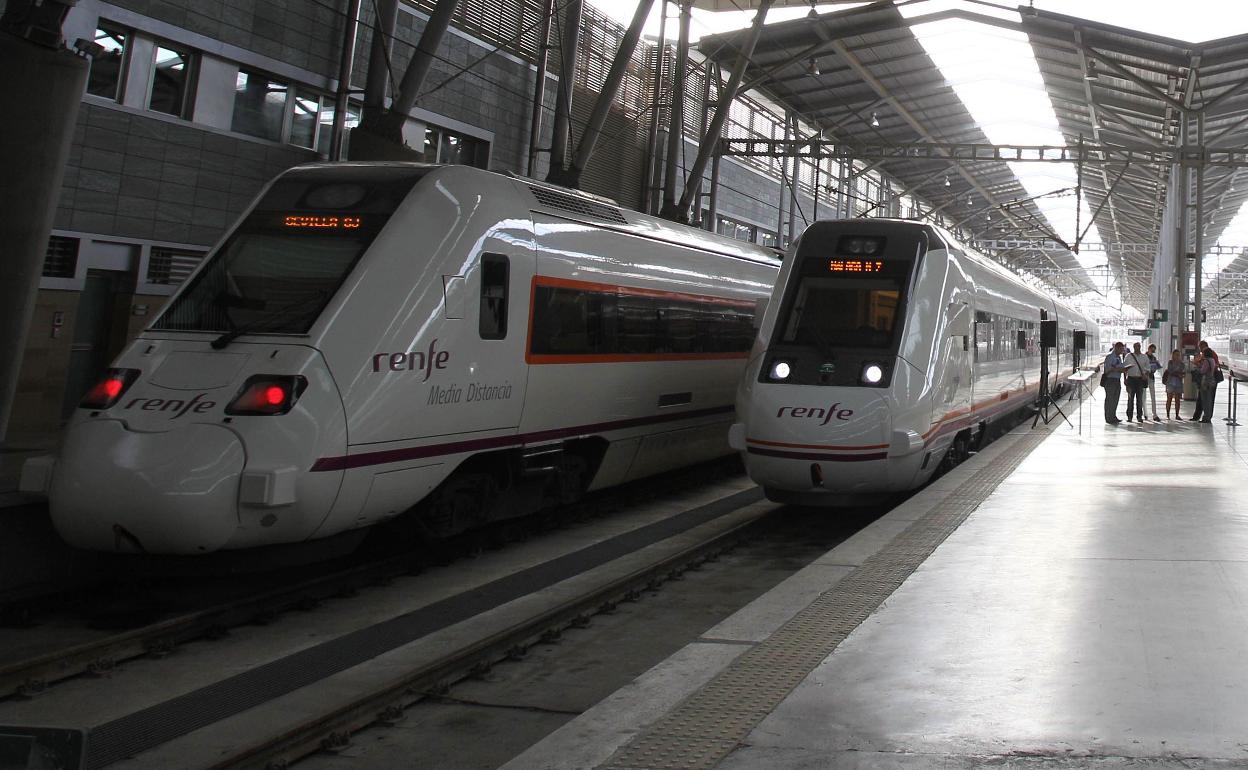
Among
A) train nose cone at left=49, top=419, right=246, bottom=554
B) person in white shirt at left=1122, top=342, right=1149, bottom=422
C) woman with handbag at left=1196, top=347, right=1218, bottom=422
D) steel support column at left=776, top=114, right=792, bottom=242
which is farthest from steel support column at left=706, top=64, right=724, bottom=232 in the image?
train nose cone at left=49, top=419, right=246, bottom=554

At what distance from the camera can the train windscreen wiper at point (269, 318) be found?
6883 millimetres

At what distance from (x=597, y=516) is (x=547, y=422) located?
2184 mm

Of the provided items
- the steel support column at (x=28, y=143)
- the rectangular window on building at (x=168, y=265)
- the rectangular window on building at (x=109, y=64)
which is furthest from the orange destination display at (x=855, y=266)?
the rectangular window on building at (x=109, y=64)

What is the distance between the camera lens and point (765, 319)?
33.7ft

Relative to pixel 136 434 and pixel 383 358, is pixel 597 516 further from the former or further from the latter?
pixel 136 434

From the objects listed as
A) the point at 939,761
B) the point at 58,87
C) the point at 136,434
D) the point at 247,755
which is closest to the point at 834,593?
the point at 939,761

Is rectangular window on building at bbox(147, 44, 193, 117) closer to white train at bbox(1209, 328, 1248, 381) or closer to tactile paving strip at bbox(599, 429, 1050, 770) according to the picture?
A: tactile paving strip at bbox(599, 429, 1050, 770)

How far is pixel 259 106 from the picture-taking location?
14.7m

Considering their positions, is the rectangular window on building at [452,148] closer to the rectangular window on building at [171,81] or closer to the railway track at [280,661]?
the rectangular window on building at [171,81]

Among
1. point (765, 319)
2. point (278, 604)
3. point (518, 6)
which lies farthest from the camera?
point (518, 6)

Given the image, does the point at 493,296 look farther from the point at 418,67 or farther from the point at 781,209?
the point at 781,209

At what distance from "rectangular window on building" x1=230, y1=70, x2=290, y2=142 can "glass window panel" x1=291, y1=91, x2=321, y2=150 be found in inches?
9.3

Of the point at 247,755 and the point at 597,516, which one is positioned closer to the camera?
the point at 247,755

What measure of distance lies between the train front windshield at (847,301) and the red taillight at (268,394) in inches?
195
